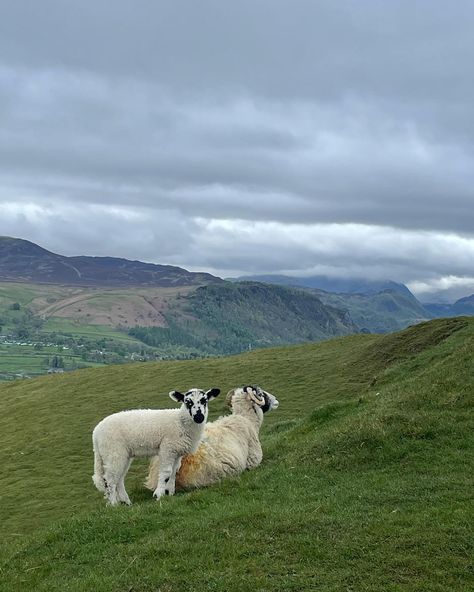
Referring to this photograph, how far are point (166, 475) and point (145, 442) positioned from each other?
1018 mm

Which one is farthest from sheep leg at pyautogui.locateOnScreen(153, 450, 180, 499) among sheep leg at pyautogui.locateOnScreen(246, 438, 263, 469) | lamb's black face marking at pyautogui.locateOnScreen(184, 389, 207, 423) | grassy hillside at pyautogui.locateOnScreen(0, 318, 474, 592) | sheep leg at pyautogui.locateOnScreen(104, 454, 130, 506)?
sheep leg at pyautogui.locateOnScreen(246, 438, 263, 469)

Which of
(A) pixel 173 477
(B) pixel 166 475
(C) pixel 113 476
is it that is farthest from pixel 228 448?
(C) pixel 113 476

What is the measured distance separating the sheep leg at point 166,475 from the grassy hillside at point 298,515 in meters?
0.59

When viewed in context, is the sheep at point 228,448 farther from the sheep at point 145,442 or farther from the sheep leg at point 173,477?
the sheep at point 145,442

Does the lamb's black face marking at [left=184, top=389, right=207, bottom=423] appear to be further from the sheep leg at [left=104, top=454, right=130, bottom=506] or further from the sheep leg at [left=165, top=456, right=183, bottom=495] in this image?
the sheep leg at [left=104, top=454, right=130, bottom=506]

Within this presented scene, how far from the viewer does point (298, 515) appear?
10984mm

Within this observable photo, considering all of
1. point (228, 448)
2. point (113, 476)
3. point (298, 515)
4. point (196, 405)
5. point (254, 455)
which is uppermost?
point (196, 405)

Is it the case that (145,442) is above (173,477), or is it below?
above

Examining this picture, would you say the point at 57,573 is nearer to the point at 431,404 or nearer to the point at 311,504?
the point at 311,504

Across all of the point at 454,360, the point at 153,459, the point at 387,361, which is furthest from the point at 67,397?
the point at 454,360

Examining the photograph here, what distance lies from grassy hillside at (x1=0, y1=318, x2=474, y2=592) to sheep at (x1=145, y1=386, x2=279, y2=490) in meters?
0.77

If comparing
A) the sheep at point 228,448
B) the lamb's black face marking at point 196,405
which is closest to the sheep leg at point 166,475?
the sheep at point 228,448

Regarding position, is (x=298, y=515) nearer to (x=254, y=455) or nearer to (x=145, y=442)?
(x=145, y=442)

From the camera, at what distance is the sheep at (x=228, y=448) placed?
1530 cm
